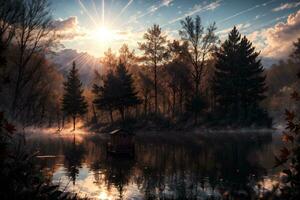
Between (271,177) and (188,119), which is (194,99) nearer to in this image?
(188,119)

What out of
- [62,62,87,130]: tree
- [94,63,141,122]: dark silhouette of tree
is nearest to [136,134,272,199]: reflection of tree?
[94,63,141,122]: dark silhouette of tree

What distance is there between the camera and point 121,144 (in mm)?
37000

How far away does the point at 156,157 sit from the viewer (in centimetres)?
3228

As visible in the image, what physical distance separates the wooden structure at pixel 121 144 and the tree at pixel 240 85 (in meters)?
29.5

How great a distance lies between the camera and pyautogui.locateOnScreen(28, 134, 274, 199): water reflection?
741 inches

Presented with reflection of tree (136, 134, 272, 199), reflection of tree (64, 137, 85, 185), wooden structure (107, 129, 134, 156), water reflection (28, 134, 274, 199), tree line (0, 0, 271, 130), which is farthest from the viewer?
tree line (0, 0, 271, 130)

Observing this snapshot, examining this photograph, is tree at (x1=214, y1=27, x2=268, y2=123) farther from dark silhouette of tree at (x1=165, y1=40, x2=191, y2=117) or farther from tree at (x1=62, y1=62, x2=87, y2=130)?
tree at (x1=62, y1=62, x2=87, y2=130)

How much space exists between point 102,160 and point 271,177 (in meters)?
15.5

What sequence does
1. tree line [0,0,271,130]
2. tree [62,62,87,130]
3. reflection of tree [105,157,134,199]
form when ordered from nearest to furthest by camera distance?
reflection of tree [105,157,134,199], tree line [0,0,271,130], tree [62,62,87,130]

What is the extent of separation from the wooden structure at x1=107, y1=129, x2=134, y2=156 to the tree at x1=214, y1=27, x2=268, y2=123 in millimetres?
29528

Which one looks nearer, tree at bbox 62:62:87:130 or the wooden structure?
the wooden structure

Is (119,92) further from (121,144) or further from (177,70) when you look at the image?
(121,144)

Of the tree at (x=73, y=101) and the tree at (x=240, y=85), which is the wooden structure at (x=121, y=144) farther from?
the tree at (x=73, y=101)

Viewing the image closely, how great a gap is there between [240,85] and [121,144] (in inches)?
1316
